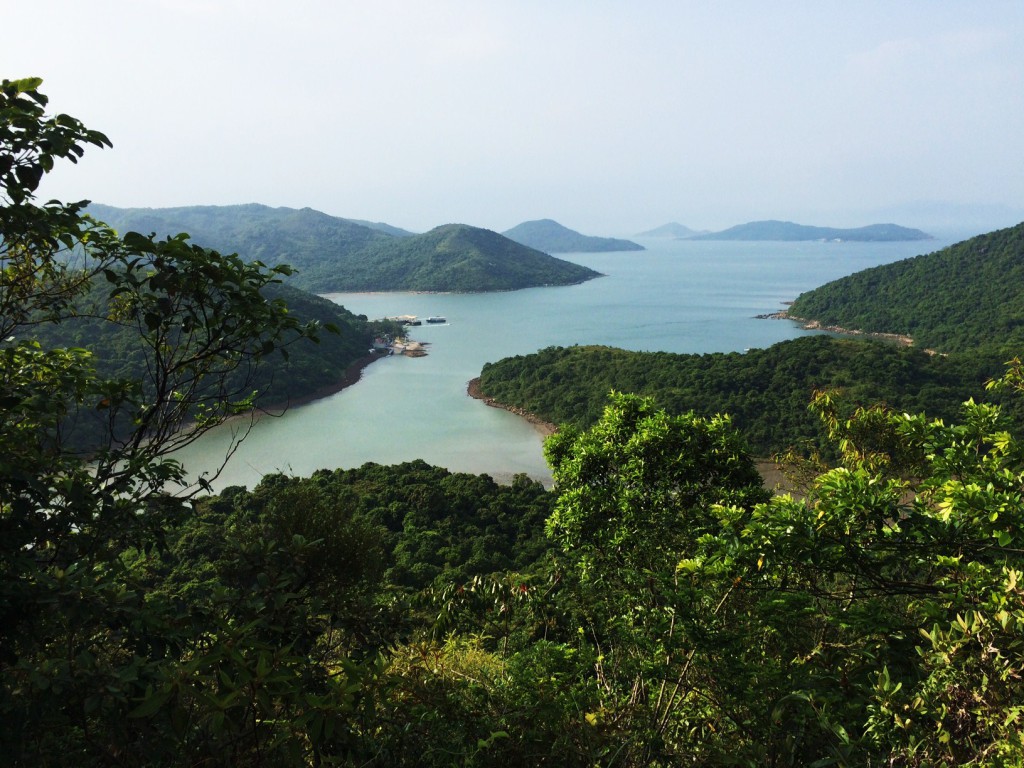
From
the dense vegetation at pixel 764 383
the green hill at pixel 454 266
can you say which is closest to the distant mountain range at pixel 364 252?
Result: the green hill at pixel 454 266

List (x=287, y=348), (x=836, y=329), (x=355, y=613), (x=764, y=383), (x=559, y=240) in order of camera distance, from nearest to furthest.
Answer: (x=355, y=613), (x=287, y=348), (x=764, y=383), (x=836, y=329), (x=559, y=240)

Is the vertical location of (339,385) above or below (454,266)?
below

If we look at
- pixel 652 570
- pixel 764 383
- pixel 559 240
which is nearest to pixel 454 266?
pixel 764 383

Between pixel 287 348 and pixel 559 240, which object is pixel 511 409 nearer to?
pixel 287 348

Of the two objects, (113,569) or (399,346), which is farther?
(399,346)

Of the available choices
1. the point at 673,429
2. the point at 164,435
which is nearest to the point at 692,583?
the point at 673,429

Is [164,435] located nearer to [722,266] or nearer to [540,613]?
[540,613]
